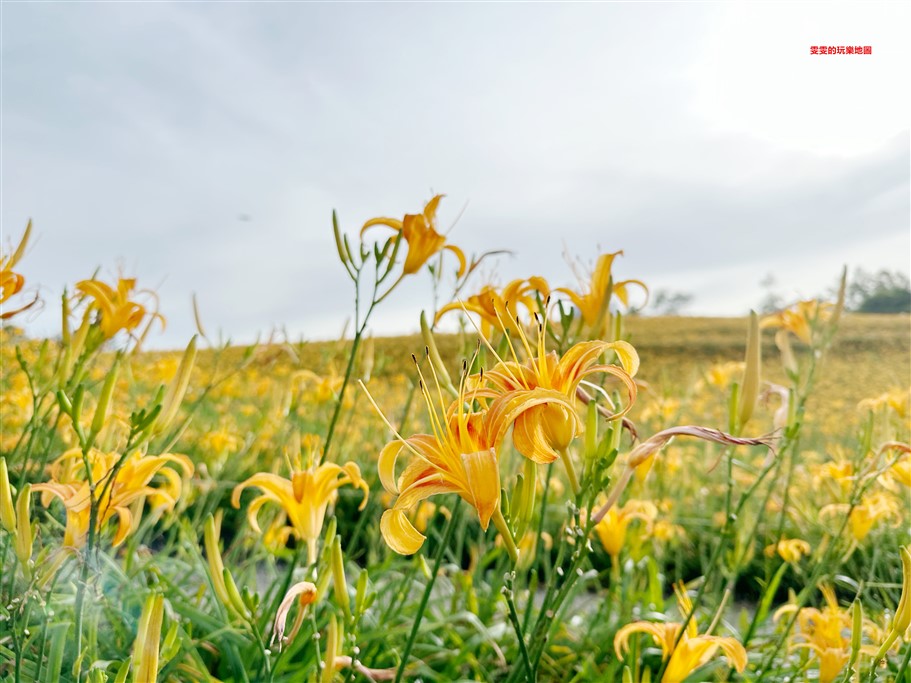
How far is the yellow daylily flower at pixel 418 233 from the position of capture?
1358mm

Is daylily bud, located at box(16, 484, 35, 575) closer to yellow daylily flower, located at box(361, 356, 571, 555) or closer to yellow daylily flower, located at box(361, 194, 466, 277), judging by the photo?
yellow daylily flower, located at box(361, 356, 571, 555)

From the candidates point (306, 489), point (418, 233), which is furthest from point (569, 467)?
point (418, 233)

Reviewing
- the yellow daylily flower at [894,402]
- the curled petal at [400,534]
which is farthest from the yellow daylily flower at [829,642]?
the curled petal at [400,534]

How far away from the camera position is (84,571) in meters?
0.91

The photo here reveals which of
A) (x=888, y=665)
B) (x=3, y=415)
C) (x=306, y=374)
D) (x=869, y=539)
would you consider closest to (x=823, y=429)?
(x=869, y=539)

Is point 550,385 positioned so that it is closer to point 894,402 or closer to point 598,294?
point 598,294

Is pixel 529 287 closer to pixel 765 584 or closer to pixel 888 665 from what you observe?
pixel 765 584

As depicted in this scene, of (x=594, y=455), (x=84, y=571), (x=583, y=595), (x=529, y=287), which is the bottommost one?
(x=583, y=595)

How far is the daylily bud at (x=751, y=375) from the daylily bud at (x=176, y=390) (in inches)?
34.1

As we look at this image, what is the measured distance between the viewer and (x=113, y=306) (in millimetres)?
1409

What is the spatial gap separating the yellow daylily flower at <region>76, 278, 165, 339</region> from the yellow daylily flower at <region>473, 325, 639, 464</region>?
0.91 m

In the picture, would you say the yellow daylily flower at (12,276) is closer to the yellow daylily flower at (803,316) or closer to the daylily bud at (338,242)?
the daylily bud at (338,242)

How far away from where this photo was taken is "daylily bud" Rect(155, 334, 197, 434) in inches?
40.3

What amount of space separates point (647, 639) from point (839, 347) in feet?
54.0
